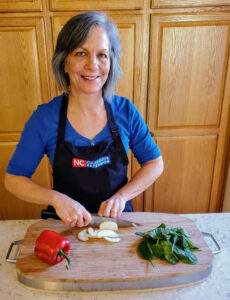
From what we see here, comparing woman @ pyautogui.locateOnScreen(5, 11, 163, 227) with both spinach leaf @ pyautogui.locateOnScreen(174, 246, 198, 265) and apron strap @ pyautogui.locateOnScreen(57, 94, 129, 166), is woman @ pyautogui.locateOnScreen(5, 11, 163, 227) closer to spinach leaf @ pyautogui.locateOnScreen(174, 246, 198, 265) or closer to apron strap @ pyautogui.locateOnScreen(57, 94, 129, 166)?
apron strap @ pyautogui.locateOnScreen(57, 94, 129, 166)

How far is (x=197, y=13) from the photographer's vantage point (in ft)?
5.13

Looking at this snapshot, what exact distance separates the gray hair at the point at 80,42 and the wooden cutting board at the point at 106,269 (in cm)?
63

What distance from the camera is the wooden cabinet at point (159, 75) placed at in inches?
60.5

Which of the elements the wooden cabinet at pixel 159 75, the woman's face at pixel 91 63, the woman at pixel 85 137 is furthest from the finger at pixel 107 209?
the wooden cabinet at pixel 159 75

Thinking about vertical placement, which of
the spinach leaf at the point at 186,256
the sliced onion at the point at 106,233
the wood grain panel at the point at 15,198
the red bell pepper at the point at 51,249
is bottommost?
the wood grain panel at the point at 15,198

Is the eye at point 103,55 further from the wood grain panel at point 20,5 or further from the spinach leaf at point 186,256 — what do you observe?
the wood grain panel at point 20,5

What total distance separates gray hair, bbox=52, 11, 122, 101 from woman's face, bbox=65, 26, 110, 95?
0.02 metres

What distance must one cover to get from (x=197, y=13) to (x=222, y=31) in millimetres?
202

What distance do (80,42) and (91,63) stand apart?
0.26 ft

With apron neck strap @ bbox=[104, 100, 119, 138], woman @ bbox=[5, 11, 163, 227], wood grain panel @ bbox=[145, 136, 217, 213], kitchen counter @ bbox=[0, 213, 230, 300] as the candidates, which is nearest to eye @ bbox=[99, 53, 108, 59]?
woman @ bbox=[5, 11, 163, 227]

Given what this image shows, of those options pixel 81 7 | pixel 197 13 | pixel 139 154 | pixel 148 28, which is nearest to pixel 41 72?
pixel 81 7

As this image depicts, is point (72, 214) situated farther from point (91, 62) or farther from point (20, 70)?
point (20, 70)

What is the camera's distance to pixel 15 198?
6.20ft

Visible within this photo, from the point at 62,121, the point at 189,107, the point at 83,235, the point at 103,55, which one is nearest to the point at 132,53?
the point at 189,107
